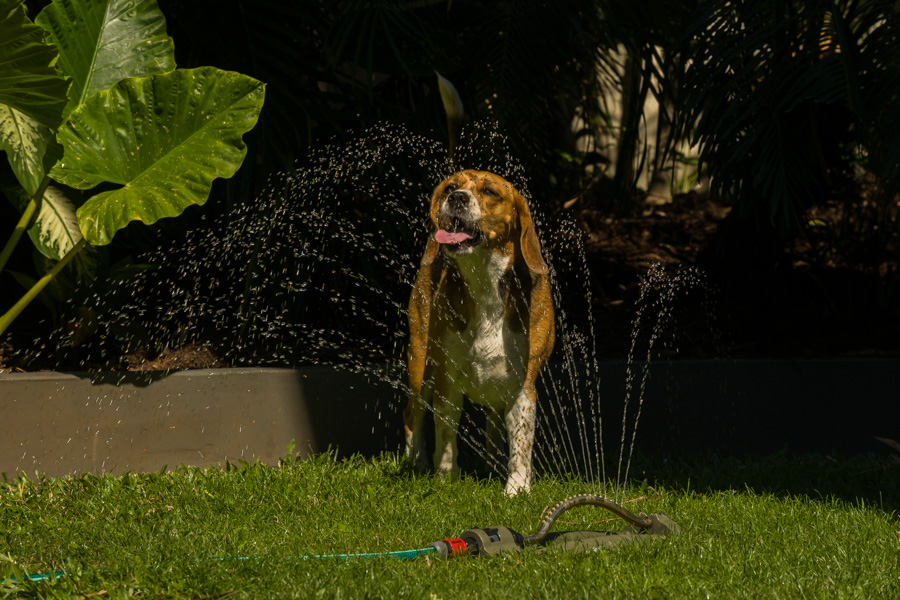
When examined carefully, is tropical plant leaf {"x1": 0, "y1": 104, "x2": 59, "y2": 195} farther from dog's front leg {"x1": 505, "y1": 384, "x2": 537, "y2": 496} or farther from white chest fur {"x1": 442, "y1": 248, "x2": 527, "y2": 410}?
dog's front leg {"x1": 505, "y1": 384, "x2": 537, "y2": 496}

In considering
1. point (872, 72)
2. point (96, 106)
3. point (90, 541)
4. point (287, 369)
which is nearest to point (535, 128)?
point (872, 72)

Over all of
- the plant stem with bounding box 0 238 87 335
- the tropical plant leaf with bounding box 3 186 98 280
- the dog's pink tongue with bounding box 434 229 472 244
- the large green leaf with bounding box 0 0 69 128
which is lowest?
the plant stem with bounding box 0 238 87 335

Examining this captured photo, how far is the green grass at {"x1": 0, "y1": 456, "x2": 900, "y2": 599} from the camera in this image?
2381 mm

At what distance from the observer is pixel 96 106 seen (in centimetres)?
361

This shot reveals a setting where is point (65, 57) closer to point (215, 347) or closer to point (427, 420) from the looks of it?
point (215, 347)

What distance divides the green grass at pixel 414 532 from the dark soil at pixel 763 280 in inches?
48.0

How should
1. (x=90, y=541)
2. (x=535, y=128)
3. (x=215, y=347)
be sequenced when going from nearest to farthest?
(x=90, y=541) → (x=215, y=347) → (x=535, y=128)

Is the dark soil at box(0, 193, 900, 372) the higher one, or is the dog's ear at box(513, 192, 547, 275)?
the dog's ear at box(513, 192, 547, 275)

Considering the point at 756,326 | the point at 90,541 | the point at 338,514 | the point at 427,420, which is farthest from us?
the point at 756,326

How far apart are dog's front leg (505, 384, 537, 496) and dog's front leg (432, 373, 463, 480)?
213 millimetres

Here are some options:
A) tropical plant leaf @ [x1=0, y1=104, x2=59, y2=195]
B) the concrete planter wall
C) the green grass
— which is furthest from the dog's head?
tropical plant leaf @ [x1=0, y1=104, x2=59, y2=195]

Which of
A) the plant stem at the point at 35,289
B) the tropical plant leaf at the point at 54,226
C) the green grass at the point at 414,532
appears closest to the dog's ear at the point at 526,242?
the green grass at the point at 414,532

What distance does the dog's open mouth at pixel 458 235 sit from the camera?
313cm

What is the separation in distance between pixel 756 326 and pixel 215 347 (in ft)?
10.3
